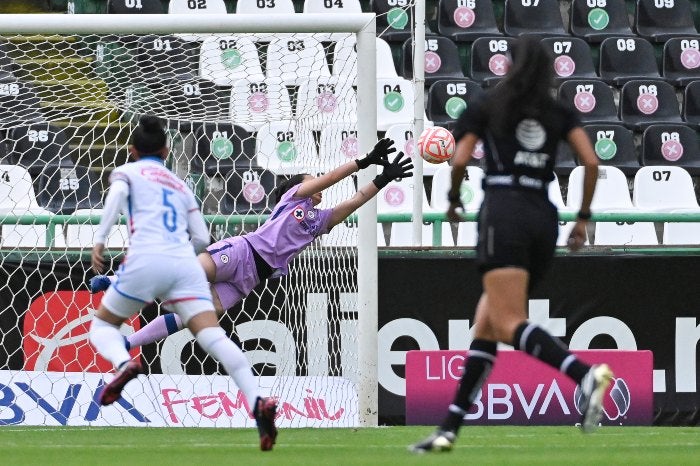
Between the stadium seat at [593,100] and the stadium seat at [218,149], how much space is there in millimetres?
3668

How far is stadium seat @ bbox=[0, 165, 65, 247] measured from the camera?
31.5ft

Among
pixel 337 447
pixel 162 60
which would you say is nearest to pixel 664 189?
pixel 162 60

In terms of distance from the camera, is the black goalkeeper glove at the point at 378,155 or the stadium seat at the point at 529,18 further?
the stadium seat at the point at 529,18

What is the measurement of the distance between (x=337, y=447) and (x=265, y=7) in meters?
7.42

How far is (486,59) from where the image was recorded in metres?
13.3

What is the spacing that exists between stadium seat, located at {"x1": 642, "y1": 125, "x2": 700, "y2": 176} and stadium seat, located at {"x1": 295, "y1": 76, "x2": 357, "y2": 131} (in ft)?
13.2

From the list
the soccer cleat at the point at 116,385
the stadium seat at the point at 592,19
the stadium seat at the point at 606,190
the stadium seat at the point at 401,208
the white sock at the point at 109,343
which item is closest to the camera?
the soccer cleat at the point at 116,385

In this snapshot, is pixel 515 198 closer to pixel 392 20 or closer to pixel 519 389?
pixel 519 389

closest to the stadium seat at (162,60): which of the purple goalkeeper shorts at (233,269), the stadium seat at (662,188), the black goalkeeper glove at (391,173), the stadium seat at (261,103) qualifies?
the stadium seat at (261,103)

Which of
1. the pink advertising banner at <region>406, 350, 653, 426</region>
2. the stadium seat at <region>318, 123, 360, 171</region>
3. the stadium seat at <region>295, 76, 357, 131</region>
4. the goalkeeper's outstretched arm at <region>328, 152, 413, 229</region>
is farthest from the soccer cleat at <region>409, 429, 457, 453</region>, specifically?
the stadium seat at <region>318, 123, 360, 171</region>

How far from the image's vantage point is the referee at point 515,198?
17.5ft

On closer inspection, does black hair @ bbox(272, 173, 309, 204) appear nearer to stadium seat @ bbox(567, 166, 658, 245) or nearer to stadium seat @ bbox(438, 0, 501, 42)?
stadium seat @ bbox(567, 166, 658, 245)

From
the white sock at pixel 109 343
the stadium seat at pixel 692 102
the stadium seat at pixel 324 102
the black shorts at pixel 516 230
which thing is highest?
the stadium seat at pixel 692 102

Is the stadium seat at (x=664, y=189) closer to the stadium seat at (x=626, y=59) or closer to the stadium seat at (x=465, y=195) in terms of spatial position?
the stadium seat at (x=465, y=195)
